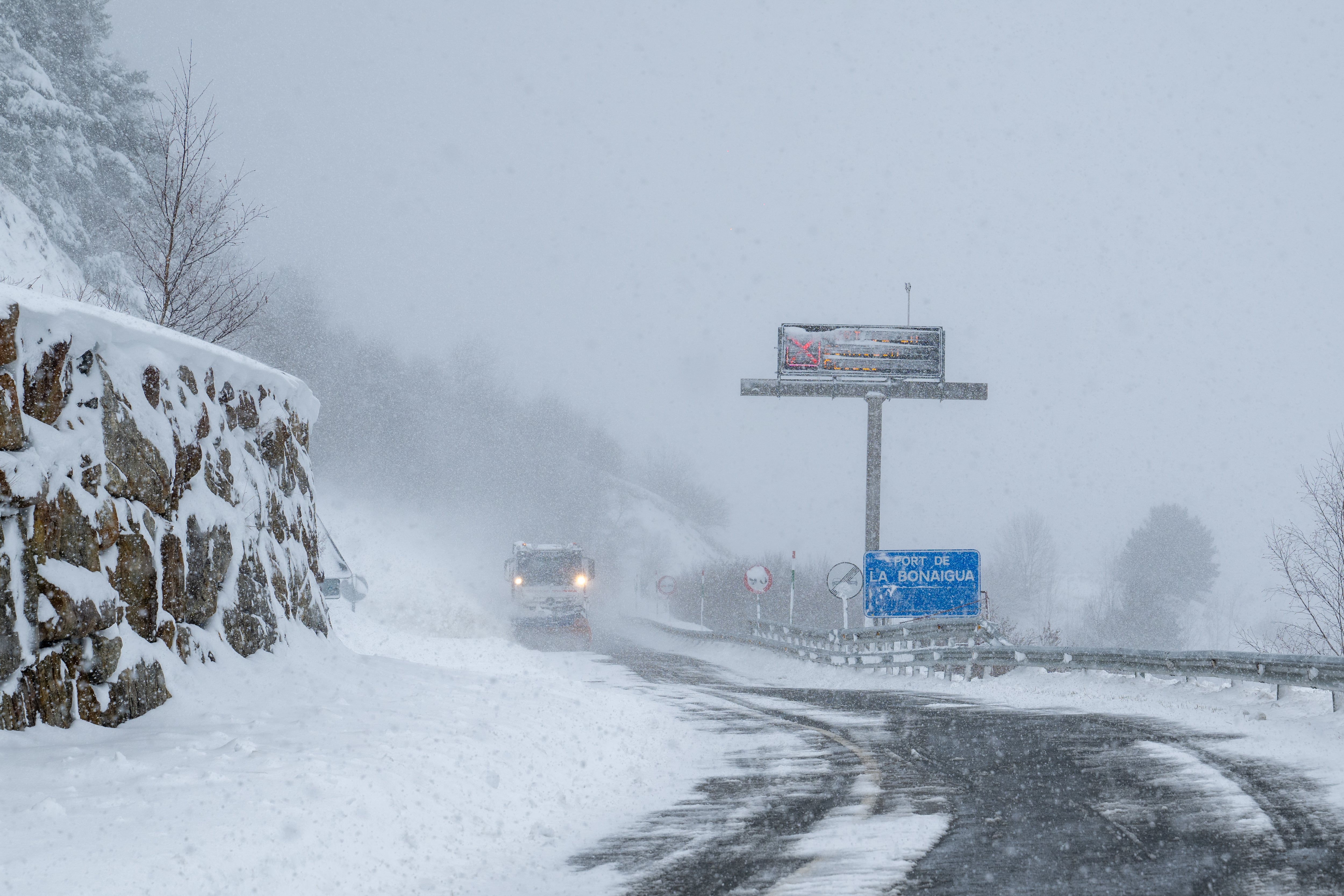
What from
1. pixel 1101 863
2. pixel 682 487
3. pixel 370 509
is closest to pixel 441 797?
pixel 1101 863

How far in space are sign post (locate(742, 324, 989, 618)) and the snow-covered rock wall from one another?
22.0 meters

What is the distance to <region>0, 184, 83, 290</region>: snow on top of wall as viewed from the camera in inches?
1112

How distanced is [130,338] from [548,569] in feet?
78.7

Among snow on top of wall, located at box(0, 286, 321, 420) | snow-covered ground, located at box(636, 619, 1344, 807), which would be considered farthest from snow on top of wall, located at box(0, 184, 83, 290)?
snow-covered ground, located at box(636, 619, 1344, 807)

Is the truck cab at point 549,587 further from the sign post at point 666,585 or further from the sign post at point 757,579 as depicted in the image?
the sign post at point 666,585

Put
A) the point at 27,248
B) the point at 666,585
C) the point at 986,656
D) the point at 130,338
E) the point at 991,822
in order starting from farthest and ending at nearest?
the point at 666,585, the point at 27,248, the point at 986,656, the point at 130,338, the point at 991,822

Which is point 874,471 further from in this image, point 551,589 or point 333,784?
point 333,784

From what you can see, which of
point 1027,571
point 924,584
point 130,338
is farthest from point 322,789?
point 1027,571

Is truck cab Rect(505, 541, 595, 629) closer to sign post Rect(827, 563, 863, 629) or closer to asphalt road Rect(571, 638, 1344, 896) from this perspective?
sign post Rect(827, 563, 863, 629)

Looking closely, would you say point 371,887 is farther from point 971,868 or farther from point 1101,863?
point 1101,863

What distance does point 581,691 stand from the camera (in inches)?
666

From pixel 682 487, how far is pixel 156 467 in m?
119

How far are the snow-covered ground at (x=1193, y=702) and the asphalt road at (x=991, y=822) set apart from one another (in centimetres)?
47

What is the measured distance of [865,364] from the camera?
32844 millimetres
